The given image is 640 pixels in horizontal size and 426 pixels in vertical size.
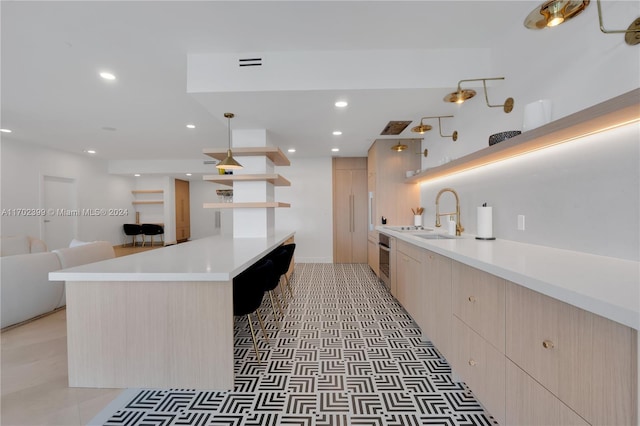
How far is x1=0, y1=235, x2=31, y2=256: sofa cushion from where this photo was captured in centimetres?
379

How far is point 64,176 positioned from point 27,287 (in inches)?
200

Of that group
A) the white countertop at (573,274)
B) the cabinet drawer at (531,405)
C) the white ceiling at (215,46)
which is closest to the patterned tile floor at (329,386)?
the cabinet drawer at (531,405)

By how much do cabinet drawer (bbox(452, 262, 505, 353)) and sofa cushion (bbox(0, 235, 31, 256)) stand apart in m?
5.67

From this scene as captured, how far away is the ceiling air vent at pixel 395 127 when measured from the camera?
3548 mm

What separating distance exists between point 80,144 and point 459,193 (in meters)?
7.47

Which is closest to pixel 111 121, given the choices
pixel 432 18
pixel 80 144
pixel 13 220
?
pixel 80 144

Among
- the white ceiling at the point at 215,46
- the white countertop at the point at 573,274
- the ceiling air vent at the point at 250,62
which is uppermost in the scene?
the white ceiling at the point at 215,46

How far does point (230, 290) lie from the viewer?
1.65m

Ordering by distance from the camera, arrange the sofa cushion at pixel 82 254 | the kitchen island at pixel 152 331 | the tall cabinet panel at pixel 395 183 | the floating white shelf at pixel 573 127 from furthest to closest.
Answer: the tall cabinet panel at pixel 395 183 < the sofa cushion at pixel 82 254 < the kitchen island at pixel 152 331 < the floating white shelf at pixel 573 127

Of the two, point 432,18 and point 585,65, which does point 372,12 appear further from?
point 585,65

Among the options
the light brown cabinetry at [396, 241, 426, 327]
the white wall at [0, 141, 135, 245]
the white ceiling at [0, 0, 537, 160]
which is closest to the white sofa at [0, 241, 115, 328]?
the white ceiling at [0, 0, 537, 160]

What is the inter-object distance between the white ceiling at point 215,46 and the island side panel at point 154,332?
1877 millimetres

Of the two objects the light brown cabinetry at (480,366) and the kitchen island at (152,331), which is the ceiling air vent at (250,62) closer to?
the kitchen island at (152,331)

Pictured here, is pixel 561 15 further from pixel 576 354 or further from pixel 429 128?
pixel 429 128
